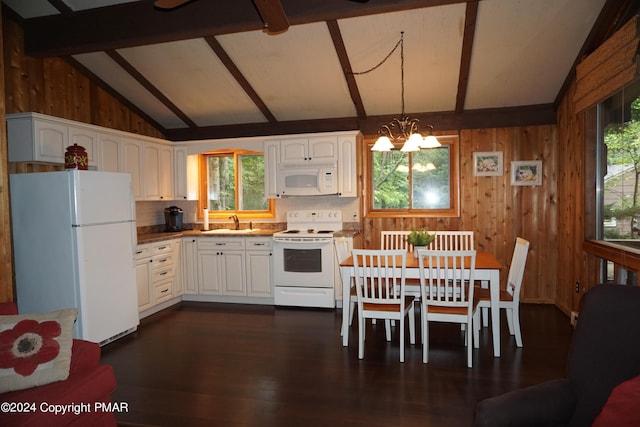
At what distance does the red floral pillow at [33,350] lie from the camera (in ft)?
5.99

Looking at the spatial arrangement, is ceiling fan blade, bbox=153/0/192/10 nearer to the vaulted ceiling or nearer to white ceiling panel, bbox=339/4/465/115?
the vaulted ceiling

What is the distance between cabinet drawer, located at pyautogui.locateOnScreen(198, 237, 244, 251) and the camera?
493cm

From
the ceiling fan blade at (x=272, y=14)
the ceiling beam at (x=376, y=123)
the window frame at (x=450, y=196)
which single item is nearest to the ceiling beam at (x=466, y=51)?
the ceiling beam at (x=376, y=123)

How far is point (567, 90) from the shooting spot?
4.23 meters

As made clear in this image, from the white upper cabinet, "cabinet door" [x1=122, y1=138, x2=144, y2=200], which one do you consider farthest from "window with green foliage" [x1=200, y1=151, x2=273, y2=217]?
"cabinet door" [x1=122, y1=138, x2=144, y2=200]

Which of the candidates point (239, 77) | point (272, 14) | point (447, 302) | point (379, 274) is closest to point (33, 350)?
point (272, 14)

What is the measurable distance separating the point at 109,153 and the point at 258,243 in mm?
1938

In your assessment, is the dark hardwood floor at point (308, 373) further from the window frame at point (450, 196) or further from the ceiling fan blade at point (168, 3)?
the ceiling fan blade at point (168, 3)

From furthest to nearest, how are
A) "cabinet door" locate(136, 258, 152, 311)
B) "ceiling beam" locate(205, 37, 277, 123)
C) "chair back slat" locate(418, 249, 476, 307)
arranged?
"cabinet door" locate(136, 258, 152, 311) < "ceiling beam" locate(205, 37, 277, 123) < "chair back slat" locate(418, 249, 476, 307)

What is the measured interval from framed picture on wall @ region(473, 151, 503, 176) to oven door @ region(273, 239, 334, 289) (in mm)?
2047

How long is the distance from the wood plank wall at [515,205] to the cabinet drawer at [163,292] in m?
3.57

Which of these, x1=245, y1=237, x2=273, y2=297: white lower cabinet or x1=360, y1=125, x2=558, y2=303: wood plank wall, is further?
x1=245, y1=237, x2=273, y2=297: white lower cabinet

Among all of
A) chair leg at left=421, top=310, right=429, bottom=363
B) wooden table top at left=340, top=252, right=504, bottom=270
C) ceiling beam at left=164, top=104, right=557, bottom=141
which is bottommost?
chair leg at left=421, top=310, right=429, bottom=363

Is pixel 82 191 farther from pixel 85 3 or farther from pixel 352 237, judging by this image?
pixel 352 237
